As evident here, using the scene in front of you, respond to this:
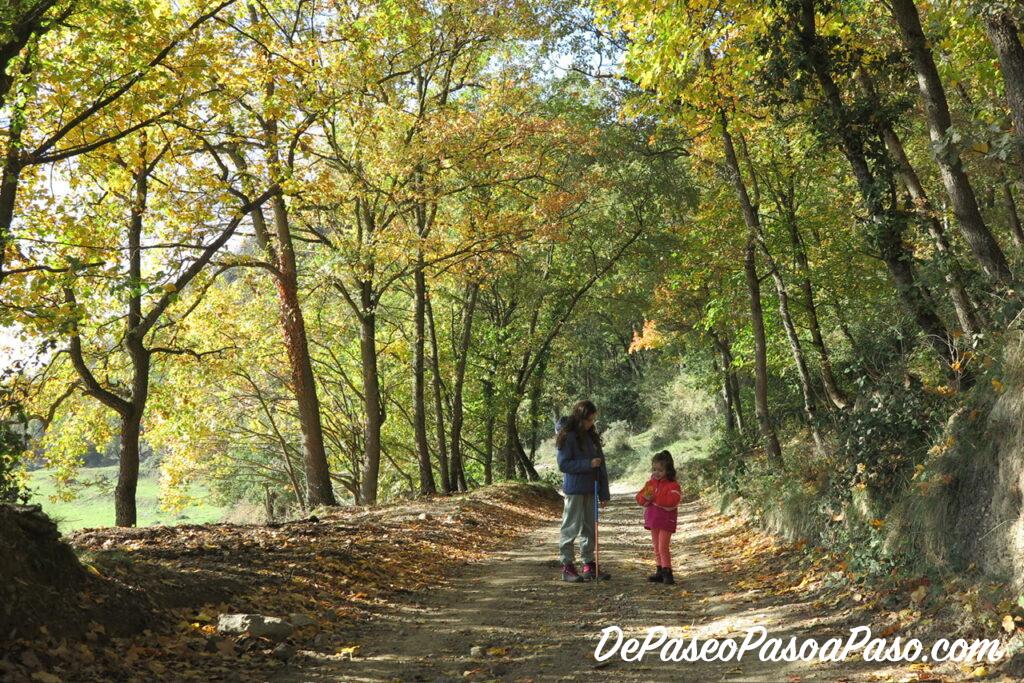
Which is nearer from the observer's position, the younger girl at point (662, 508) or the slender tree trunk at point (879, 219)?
the slender tree trunk at point (879, 219)

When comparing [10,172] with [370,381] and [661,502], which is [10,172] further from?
[370,381]

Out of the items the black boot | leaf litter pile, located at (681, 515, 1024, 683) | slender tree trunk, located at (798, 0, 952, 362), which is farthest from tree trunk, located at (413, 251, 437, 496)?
leaf litter pile, located at (681, 515, 1024, 683)

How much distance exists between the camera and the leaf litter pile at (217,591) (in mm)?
5207

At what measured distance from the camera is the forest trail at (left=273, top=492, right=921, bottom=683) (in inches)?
216

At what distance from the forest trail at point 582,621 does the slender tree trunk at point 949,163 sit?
335 cm

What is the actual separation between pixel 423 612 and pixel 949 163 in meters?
6.53

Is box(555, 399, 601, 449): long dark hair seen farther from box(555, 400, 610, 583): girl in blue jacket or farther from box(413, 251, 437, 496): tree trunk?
box(413, 251, 437, 496): tree trunk

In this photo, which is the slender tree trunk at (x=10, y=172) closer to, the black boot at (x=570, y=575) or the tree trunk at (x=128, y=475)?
the tree trunk at (x=128, y=475)

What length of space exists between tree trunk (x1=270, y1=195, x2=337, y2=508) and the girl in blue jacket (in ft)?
26.8

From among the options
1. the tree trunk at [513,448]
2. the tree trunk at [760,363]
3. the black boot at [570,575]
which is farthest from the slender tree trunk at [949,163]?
the tree trunk at [513,448]

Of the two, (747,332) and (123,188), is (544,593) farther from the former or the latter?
(747,332)

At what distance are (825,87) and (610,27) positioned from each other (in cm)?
377

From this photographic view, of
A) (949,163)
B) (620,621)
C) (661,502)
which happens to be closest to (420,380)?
(661,502)

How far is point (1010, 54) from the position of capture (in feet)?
20.9
